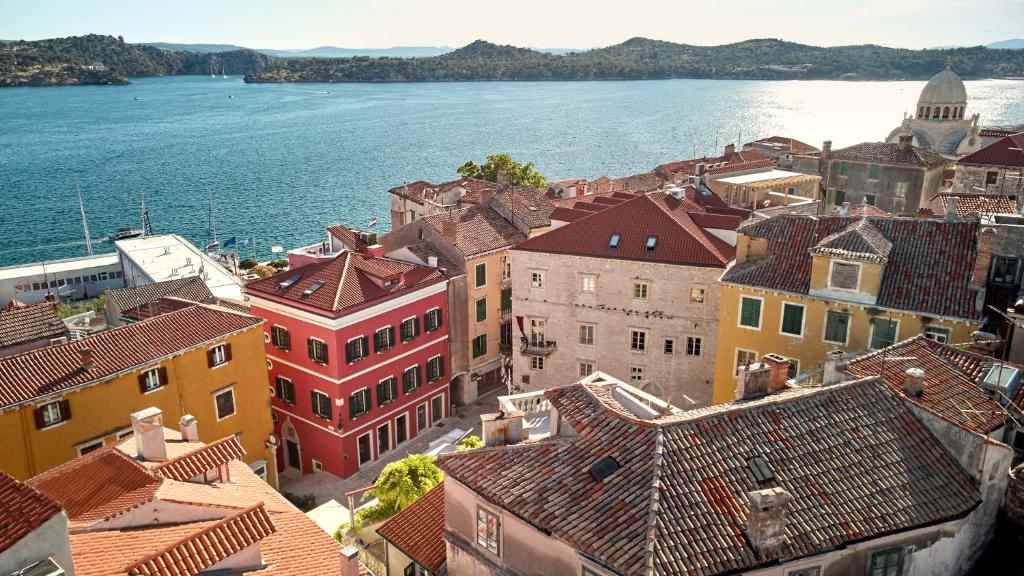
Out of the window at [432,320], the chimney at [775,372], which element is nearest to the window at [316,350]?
the window at [432,320]

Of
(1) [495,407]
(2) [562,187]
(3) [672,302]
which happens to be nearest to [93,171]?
(2) [562,187]

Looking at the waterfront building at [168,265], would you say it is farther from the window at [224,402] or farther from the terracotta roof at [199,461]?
the terracotta roof at [199,461]

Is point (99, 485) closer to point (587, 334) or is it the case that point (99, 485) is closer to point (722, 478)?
point (722, 478)

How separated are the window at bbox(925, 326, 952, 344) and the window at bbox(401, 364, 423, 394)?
82.8ft

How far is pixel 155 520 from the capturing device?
1638 cm

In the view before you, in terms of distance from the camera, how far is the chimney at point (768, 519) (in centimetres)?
1498

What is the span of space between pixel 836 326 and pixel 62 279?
225ft

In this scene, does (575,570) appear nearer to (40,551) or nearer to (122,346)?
(40,551)

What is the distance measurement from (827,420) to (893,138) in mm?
63618

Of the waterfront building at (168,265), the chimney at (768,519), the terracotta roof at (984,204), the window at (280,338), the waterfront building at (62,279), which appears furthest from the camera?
the waterfront building at (62,279)

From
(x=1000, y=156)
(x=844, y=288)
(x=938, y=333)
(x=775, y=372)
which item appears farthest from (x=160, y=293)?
(x=1000, y=156)

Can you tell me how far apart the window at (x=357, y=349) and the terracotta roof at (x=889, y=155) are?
131ft

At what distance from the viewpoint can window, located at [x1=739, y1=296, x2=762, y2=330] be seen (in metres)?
31.3

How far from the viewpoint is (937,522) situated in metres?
Answer: 16.7
